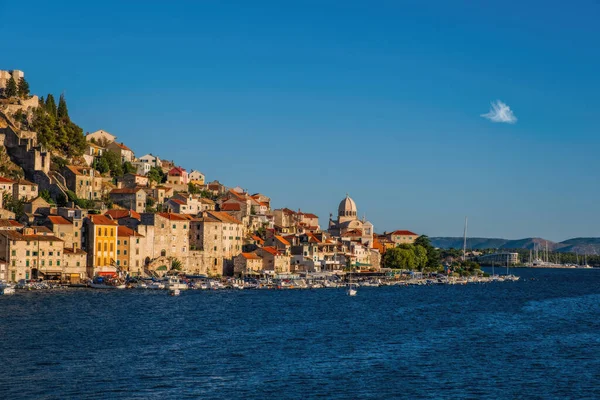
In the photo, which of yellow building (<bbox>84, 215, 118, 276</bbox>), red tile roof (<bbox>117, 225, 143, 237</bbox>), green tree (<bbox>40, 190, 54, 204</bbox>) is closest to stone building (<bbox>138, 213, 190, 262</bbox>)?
red tile roof (<bbox>117, 225, 143, 237</bbox>)

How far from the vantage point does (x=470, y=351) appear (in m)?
42.6

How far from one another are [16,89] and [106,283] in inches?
1415

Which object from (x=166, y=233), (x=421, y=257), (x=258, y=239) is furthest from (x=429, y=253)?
(x=166, y=233)

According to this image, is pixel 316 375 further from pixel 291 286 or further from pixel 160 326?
pixel 291 286

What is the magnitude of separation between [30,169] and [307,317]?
1934 inches

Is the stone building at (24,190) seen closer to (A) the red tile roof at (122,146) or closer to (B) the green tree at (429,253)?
(A) the red tile roof at (122,146)

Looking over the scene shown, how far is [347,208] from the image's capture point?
149000mm

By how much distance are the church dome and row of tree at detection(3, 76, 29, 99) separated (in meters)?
61.2

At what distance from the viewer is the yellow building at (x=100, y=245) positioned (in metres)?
84.2

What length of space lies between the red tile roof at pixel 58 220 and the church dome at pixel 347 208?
71904 mm

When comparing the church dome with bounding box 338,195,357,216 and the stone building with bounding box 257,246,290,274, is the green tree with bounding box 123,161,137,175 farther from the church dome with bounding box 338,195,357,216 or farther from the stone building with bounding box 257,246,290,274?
the church dome with bounding box 338,195,357,216

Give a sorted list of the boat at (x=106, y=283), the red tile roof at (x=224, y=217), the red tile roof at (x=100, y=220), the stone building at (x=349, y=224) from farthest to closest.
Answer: the stone building at (x=349, y=224) < the red tile roof at (x=224, y=217) < the red tile roof at (x=100, y=220) < the boat at (x=106, y=283)

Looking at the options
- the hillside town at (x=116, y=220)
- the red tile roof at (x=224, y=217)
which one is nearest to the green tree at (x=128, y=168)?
the hillside town at (x=116, y=220)

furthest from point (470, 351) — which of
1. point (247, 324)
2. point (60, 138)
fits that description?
point (60, 138)
